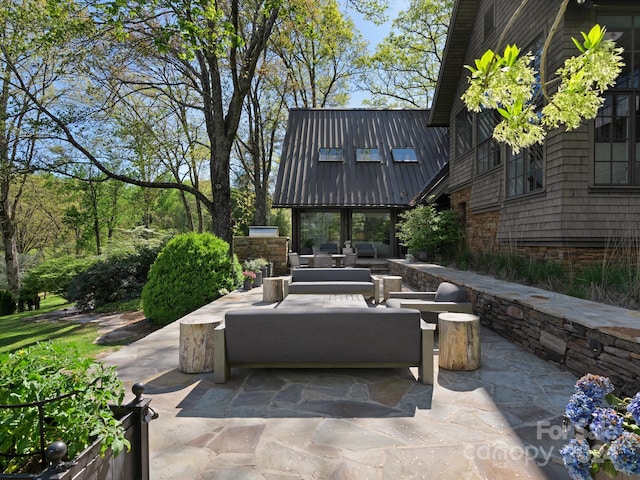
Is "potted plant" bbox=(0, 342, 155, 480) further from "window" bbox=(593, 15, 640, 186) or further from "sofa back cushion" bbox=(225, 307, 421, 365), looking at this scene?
"window" bbox=(593, 15, 640, 186)

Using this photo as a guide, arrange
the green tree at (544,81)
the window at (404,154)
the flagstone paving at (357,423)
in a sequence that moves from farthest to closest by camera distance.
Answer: the window at (404,154) → the green tree at (544,81) → the flagstone paving at (357,423)

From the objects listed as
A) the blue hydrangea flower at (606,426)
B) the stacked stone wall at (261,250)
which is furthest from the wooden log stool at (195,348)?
the stacked stone wall at (261,250)

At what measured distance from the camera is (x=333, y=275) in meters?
8.23

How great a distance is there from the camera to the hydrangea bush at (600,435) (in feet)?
4.23

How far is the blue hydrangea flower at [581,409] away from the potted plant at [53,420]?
1.98 meters

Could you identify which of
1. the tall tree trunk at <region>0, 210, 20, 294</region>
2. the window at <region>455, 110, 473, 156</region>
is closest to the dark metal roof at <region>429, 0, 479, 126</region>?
the window at <region>455, 110, 473, 156</region>

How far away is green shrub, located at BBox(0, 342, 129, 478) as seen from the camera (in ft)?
4.79

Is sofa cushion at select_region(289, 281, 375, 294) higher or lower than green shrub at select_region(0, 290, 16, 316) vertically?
higher

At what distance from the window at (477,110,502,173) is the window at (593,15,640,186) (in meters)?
2.85

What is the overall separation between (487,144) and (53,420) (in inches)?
438

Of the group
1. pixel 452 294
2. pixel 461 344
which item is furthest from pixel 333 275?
pixel 461 344

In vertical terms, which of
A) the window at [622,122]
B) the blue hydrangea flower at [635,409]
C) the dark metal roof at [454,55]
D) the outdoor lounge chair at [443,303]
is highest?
the dark metal roof at [454,55]

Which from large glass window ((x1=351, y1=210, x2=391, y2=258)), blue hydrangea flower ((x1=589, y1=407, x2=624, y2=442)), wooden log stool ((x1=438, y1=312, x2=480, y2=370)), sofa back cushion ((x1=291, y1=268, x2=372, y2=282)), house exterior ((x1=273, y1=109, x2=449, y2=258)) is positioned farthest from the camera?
large glass window ((x1=351, y1=210, x2=391, y2=258))

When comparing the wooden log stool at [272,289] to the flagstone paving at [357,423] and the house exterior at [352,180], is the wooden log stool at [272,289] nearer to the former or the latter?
the flagstone paving at [357,423]
